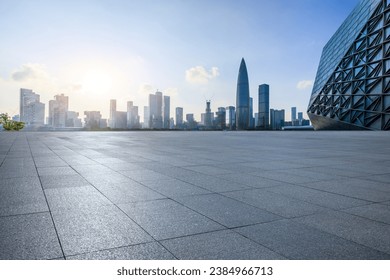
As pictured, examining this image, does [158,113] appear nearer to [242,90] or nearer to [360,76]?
[242,90]

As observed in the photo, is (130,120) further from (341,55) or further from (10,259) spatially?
(10,259)

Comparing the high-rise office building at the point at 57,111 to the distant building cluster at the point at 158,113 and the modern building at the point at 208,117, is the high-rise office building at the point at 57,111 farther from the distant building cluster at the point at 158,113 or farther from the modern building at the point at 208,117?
the modern building at the point at 208,117

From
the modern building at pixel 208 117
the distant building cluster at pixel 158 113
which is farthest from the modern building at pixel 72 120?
the modern building at pixel 208 117

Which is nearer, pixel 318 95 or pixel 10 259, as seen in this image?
pixel 10 259

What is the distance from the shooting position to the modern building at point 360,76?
1846 inches

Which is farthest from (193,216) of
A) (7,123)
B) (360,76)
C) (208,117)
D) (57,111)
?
(57,111)

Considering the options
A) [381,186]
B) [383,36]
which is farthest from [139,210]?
[383,36]

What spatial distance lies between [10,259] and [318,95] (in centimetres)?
7135

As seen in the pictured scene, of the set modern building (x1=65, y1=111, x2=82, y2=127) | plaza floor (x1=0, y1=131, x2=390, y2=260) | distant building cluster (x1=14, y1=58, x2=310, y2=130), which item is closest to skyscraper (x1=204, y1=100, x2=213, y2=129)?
distant building cluster (x1=14, y1=58, x2=310, y2=130)

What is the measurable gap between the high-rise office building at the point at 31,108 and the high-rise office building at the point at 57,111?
7046mm

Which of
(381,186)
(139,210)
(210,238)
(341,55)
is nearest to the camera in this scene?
(210,238)

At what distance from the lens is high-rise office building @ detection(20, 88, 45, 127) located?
149 m

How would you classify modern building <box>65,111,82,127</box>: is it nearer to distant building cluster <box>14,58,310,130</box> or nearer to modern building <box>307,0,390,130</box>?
distant building cluster <box>14,58,310,130</box>
